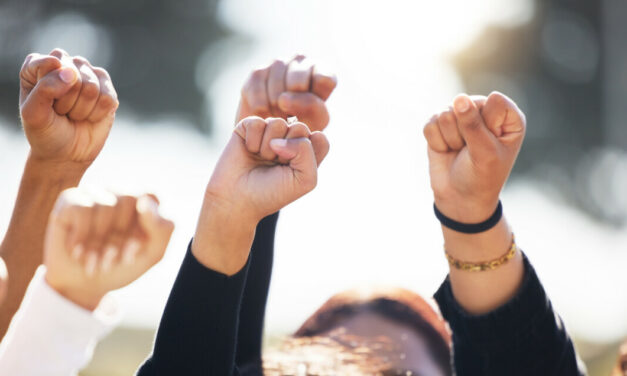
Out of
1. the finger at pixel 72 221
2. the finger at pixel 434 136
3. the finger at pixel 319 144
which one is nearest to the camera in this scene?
the finger at pixel 72 221

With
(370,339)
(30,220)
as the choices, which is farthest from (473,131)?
(30,220)

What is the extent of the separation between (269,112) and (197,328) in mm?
528

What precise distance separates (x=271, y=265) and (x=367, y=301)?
23cm

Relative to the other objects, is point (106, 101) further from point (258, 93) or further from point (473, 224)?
point (473, 224)

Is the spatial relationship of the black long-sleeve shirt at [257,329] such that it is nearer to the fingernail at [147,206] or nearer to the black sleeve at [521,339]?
the black sleeve at [521,339]

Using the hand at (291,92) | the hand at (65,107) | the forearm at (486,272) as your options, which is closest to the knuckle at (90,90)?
the hand at (65,107)

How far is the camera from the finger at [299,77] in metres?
1.39

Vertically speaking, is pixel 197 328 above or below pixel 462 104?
below

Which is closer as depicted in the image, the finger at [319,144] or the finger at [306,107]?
the finger at [319,144]

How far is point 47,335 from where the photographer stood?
3.01 feet

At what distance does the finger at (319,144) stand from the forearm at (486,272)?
31 cm

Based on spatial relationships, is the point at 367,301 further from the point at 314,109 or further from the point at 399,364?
the point at 314,109

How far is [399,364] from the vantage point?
1374mm

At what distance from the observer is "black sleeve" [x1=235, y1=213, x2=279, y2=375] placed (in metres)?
1.40
